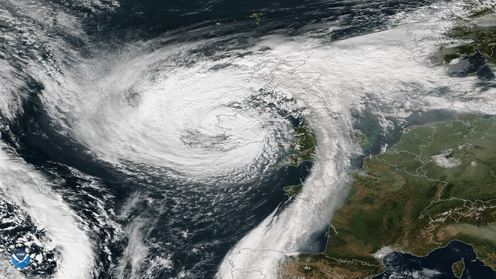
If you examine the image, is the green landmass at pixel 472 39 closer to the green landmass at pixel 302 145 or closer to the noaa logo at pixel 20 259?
the green landmass at pixel 302 145

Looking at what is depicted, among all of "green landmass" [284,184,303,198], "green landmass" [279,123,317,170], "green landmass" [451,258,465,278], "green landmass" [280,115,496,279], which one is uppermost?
"green landmass" [279,123,317,170]

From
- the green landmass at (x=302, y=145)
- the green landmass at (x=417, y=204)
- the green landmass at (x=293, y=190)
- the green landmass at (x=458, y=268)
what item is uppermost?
the green landmass at (x=302, y=145)

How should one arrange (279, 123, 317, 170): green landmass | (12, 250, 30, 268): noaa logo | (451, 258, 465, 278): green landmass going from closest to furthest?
1. (12, 250, 30, 268): noaa logo
2. (451, 258, 465, 278): green landmass
3. (279, 123, 317, 170): green landmass

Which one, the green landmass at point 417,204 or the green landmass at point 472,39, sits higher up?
the green landmass at point 472,39

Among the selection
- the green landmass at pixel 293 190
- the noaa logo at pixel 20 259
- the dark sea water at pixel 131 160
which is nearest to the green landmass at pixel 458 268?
the dark sea water at pixel 131 160

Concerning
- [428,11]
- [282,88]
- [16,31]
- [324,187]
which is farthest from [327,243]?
[16,31]

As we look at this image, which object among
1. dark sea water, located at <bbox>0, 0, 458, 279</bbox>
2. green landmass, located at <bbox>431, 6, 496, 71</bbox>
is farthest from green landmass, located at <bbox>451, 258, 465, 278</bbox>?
green landmass, located at <bbox>431, 6, 496, 71</bbox>

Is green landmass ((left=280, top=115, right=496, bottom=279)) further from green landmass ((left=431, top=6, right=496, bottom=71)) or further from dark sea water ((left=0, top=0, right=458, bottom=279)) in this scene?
green landmass ((left=431, top=6, right=496, bottom=71))
